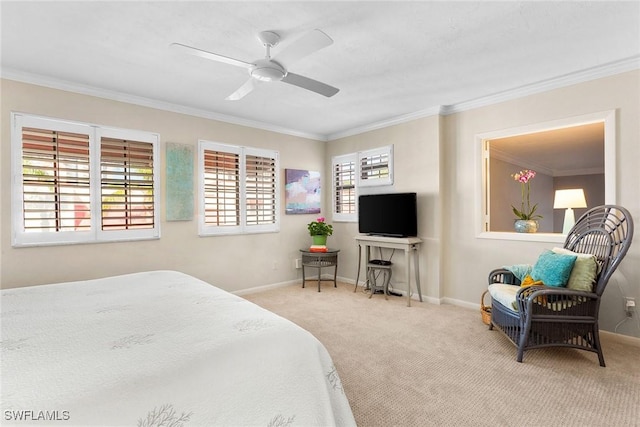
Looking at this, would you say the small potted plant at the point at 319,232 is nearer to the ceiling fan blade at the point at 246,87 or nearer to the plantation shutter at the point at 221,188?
the plantation shutter at the point at 221,188

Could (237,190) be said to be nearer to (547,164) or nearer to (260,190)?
(260,190)

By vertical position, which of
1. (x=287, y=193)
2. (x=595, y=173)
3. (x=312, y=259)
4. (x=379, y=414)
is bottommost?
(x=379, y=414)

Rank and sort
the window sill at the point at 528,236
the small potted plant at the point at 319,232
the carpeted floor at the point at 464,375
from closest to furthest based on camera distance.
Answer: the carpeted floor at the point at 464,375 → the window sill at the point at 528,236 → the small potted plant at the point at 319,232

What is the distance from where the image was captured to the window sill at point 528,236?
3432 mm

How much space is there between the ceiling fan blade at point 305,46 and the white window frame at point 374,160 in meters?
2.91

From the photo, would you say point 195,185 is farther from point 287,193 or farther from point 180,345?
point 180,345

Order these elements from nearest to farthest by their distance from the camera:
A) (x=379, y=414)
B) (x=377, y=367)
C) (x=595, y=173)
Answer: (x=379, y=414) → (x=377, y=367) → (x=595, y=173)

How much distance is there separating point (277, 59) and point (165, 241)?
9.31ft

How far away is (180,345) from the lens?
132 cm

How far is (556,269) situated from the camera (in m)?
2.70

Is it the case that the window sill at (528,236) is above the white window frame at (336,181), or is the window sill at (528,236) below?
below

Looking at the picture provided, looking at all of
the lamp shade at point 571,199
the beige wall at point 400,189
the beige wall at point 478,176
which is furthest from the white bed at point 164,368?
the lamp shade at point 571,199

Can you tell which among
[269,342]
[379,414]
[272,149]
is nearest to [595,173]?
[272,149]

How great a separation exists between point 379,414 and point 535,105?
11.7 feet
